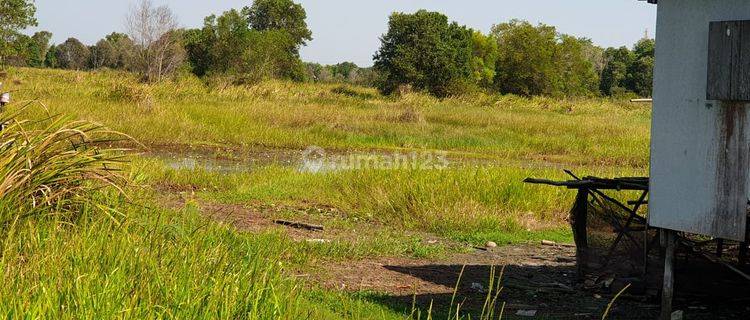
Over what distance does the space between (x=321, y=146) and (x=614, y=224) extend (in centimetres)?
1327

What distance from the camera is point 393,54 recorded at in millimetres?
44969

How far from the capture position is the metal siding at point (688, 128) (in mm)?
6320

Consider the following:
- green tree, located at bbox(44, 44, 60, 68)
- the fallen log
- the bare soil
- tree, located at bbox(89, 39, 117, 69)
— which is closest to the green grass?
the fallen log

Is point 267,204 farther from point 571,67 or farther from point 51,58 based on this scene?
point 51,58

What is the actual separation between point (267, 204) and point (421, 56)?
3281cm

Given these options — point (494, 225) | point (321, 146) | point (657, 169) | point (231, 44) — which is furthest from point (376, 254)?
point (231, 44)

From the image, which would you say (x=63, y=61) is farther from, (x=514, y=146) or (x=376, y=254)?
(x=376, y=254)

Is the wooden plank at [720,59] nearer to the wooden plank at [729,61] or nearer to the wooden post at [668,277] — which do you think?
the wooden plank at [729,61]

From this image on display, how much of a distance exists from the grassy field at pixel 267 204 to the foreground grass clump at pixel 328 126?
2.4 inches

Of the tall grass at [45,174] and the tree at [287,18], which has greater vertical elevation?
the tree at [287,18]

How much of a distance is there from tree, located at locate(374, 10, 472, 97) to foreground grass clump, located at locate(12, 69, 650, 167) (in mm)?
13546

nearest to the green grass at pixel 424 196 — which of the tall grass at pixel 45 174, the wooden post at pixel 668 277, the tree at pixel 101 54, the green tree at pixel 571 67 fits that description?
the wooden post at pixel 668 277

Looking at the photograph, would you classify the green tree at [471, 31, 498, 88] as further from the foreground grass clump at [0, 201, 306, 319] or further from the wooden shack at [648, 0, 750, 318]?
the foreground grass clump at [0, 201, 306, 319]

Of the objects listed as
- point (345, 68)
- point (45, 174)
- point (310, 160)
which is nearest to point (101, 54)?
point (345, 68)
